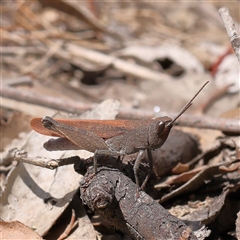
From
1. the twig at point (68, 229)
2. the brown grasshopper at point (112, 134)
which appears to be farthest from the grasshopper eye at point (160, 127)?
the twig at point (68, 229)

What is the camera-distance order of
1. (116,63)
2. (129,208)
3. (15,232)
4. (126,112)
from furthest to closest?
1. (116,63)
2. (126,112)
3. (15,232)
4. (129,208)

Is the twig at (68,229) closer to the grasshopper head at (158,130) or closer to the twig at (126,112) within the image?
the grasshopper head at (158,130)

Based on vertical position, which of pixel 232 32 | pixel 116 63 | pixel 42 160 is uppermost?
pixel 232 32

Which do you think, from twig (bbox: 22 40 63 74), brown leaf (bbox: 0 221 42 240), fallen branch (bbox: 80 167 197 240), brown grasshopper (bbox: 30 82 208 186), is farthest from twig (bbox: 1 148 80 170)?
twig (bbox: 22 40 63 74)

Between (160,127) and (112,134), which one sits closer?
(160,127)

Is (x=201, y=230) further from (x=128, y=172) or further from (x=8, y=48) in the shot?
(x=8, y=48)

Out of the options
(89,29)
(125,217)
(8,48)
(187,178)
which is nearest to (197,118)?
(187,178)

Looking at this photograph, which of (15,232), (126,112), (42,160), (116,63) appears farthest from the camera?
(116,63)

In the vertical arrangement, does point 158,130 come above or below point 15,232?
above

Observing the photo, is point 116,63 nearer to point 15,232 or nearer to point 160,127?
point 160,127

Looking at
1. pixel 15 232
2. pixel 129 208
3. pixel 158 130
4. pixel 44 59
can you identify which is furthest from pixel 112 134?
pixel 44 59
